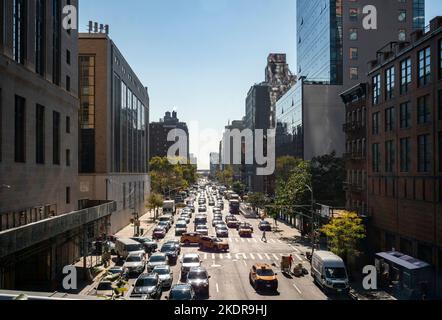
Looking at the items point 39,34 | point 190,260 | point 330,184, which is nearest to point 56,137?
point 39,34

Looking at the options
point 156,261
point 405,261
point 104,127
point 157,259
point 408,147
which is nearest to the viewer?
point 405,261

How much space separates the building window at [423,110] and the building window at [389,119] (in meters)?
5.08

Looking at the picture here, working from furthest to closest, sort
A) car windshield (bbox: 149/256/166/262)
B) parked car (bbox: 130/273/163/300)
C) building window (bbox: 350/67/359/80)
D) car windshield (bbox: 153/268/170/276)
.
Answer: building window (bbox: 350/67/359/80) → car windshield (bbox: 149/256/166/262) → car windshield (bbox: 153/268/170/276) → parked car (bbox: 130/273/163/300)

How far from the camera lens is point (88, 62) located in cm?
6141

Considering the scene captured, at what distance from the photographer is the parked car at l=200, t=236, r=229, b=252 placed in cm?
4991

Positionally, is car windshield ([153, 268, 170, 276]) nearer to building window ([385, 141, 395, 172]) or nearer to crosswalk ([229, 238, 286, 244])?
building window ([385, 141, 395, 172])

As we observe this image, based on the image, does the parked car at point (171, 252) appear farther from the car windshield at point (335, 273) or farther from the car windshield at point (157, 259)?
the car windshield at point (335, 273)

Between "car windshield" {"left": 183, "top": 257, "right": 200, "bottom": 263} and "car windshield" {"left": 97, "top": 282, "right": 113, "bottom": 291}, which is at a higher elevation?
"car windshield" {"left": 97, "top": 282, "right": 113, "bottom": 291}

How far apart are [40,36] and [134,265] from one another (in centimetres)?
2107

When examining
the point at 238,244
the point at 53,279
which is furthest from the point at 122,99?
the point at 53,279

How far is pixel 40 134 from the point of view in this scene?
3638cm

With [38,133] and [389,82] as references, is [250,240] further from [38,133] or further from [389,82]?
[38,133]

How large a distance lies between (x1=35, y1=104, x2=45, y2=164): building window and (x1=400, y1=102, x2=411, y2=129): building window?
31.4 meters

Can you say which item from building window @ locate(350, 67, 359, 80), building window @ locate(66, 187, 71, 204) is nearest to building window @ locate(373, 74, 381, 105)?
building window @ locate(66, 187, 71, 204)
